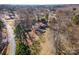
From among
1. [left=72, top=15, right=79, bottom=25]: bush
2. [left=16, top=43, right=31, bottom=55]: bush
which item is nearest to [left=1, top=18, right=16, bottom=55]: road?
[left=16, top=43, right=31, bottom=55]: bush

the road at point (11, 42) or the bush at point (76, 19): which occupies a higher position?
the bush at point (76, 19)

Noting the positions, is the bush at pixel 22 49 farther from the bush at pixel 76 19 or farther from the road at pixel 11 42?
the bush at pixel 76 19

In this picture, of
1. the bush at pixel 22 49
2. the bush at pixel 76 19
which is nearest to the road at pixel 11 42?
the bush at pixel 22 49

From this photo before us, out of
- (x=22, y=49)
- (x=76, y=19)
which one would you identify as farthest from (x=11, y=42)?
(x=76, y=19)

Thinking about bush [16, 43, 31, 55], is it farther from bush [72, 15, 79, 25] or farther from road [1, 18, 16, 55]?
bush [72, 15, 79, 25]

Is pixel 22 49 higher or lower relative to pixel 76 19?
lower

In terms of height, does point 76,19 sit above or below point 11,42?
above

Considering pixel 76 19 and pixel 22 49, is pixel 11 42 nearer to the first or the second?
pixel 22 49

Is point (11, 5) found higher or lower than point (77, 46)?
higher

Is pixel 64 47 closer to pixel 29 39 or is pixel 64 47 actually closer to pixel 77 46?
pixel 77 46

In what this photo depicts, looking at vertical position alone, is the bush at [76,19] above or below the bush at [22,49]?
above
